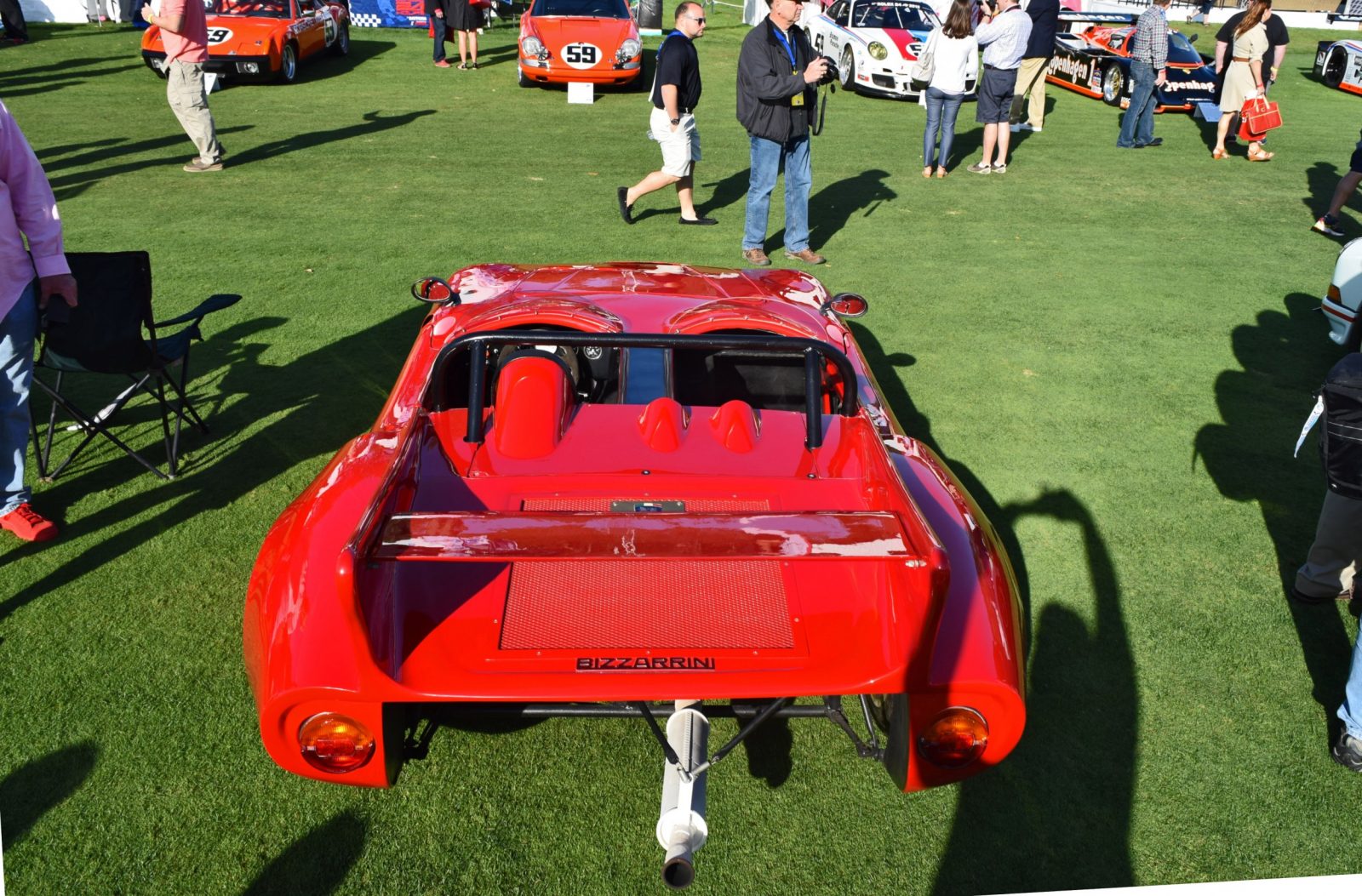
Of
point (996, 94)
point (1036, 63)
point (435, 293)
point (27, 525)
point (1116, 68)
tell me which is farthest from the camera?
point (1116, 68)

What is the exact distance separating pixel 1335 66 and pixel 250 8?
53.2 ft

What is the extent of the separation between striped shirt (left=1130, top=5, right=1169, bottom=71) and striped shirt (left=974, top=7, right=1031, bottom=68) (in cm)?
214

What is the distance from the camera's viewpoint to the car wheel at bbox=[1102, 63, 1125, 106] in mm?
13547

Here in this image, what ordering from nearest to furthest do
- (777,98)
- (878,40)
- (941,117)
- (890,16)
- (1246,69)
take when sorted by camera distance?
(777,98) < (941,117) < (1246,69) < (878,40) < (890,16)

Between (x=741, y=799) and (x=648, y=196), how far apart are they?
713 cm

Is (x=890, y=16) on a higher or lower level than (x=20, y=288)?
higher

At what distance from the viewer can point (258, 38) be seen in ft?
40.4

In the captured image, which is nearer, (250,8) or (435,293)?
(435,293)

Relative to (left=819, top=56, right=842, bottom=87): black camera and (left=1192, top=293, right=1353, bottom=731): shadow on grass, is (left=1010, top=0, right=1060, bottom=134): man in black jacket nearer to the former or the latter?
(left=819, top=56, right=842, bottom=87): black camera

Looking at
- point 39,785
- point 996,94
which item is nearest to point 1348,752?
point 39,785

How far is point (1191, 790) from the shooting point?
282 cm

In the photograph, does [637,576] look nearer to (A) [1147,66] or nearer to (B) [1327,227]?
(B) [1327,227]

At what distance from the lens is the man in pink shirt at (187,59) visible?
7.91 metres

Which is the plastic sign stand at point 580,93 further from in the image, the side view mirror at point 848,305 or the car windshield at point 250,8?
the side view mirror at point 848,305
